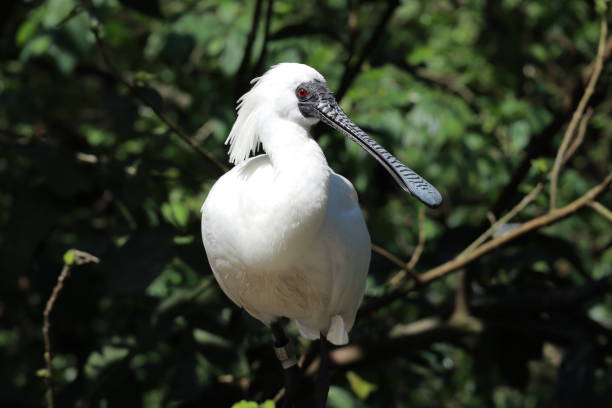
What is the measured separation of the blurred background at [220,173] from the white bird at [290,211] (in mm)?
475

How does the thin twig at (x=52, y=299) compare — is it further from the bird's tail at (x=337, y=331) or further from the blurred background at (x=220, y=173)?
the bird's tail at (x=337, y=331)

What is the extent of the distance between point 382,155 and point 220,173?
0.86 metres

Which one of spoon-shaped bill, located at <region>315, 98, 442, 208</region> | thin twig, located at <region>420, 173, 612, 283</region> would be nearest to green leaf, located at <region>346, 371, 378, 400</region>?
thin twig, located at <region>420, 173, 612, 283</region>

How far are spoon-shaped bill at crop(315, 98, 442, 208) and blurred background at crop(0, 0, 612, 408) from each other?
47cm

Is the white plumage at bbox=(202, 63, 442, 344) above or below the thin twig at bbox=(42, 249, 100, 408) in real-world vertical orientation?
above

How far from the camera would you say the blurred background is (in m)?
3.40

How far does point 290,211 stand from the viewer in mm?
2326

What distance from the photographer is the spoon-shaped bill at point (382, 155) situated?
2.51 metres

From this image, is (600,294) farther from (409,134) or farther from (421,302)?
(409,134)

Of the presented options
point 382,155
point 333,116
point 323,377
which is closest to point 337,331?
point 323,377

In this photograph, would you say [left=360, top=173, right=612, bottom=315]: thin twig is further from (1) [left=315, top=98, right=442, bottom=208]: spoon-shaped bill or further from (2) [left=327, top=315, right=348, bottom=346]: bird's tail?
(1) [left=315, top=98, right=442, bottom=208]: spoon-shaped bill

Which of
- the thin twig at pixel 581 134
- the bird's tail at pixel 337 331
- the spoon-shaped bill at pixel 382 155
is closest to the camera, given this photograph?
the spoon-shaped bill at pixel 382 155

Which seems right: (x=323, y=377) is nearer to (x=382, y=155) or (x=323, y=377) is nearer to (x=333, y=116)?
(x=382, y=155)

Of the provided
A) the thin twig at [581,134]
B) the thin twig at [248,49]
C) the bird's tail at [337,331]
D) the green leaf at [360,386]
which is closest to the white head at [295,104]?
the bird's tail at [337,331]
